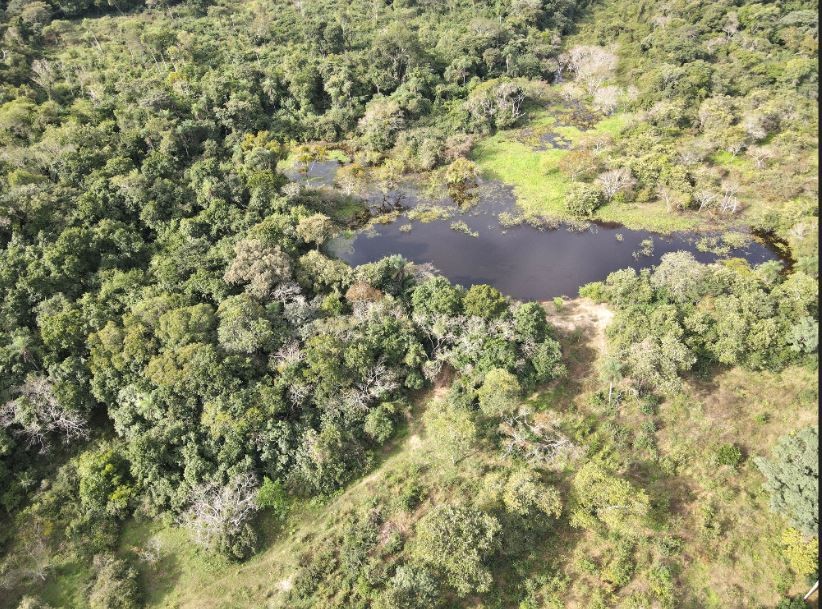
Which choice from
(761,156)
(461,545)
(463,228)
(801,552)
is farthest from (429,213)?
(801,552)

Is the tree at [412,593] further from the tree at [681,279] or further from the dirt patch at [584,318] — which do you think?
the tree at [681,279]

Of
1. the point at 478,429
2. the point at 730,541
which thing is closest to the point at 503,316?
the point at 478,429

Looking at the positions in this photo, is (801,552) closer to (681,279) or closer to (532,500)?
(532,500)

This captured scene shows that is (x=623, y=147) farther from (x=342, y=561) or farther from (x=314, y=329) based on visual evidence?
(x=342, y=561)

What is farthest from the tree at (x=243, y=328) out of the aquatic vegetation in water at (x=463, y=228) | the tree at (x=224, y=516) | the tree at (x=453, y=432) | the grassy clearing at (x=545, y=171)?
the grassy clearing at (x=545, y=171)

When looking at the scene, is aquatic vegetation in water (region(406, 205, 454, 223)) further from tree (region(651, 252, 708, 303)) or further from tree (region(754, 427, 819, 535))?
tree (region(754, 427, 819, 535))

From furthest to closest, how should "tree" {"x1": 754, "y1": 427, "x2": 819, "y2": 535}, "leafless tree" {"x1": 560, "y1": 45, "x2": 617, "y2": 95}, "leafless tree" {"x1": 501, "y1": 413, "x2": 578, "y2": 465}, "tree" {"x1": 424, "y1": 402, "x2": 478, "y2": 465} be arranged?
"leafless tree" {"x1": 560, "y1": 45, "x2": 617, "y2": 95} → "leafless tree" {"x1": 501, "y1": 413, "x2": 578, "y2": 465} → "tree" {"x1": 424, "y1": 402, "x2": 478, "y2": 465} → "tree" {"x1": 754, "y1": 427, "x2": 819, "y2": 535}

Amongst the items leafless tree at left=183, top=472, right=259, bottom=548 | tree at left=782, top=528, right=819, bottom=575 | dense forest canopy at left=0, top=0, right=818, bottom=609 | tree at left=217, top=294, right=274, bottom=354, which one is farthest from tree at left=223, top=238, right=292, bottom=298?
tree at left=782, top=528, right=819, bottom=575
